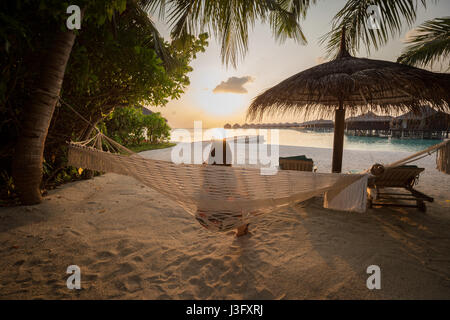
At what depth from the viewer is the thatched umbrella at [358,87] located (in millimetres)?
2027

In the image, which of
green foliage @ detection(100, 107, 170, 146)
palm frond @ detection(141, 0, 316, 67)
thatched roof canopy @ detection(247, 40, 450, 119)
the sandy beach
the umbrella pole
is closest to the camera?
the sandy beach

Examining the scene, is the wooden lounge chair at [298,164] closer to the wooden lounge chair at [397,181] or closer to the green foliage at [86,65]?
the wooden lounge chair at [397,181]

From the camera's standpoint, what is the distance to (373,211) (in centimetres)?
242

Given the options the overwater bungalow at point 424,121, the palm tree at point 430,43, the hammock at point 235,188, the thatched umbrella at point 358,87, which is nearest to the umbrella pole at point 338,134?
the thatched umbrella at point 358,87

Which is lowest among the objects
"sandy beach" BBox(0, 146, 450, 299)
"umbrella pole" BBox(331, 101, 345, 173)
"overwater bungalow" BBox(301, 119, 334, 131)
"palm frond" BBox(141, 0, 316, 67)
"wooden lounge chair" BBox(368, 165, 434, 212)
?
"sandy beach" BBox(0, 146, 450, 299)

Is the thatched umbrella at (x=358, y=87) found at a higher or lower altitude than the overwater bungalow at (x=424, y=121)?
higher

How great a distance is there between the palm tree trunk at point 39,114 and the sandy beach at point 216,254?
0.43 m

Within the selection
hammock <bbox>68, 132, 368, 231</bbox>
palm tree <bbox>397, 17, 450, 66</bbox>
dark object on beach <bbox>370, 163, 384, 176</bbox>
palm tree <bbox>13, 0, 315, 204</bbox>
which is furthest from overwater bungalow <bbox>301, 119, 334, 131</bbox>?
hammock <bbox>68, 132, 368, 231</bbox>

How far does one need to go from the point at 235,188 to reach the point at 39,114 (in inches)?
85.6

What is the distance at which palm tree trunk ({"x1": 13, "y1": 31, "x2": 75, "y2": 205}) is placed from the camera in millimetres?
1858

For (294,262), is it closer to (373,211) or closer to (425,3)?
(373,211)

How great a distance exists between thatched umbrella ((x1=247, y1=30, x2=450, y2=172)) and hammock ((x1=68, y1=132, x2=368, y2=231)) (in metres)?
1.27

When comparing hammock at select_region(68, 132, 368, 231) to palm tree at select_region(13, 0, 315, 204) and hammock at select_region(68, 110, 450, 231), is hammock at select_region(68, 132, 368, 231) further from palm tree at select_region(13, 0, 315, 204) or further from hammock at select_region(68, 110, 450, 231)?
palm tree at select_region(13, 0, 315, 204)

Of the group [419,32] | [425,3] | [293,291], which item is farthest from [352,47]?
[293,291]
